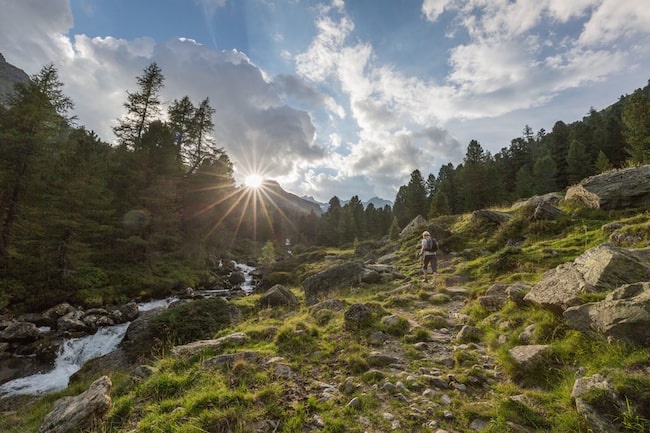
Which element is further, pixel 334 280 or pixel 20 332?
pixel 334 280

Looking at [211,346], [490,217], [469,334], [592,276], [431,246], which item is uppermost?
[490,217]

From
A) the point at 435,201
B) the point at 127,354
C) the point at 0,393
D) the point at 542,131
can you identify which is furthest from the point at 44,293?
the point at 542,131

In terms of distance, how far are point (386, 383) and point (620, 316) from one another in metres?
4.10

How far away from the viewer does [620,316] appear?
409 cm

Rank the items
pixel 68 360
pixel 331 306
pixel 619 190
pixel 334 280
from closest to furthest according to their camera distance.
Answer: pixel 331 306
pixel 68 360
pixel 619 190
pixel 334 280

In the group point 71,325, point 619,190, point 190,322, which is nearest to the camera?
point 619,190

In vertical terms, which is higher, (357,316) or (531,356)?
(531,356)

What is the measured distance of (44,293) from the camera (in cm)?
1938

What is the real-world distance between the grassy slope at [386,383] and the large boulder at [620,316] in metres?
0.21

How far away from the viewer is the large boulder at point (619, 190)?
13.0 metres

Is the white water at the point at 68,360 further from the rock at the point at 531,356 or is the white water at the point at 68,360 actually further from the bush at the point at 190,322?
the rock at the point at 531,356

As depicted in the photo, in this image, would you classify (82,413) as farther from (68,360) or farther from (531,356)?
(68,360)

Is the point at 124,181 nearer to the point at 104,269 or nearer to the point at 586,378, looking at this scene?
the point at 104,269

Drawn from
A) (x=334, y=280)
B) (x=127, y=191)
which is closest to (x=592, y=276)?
(x=334, y=280)
